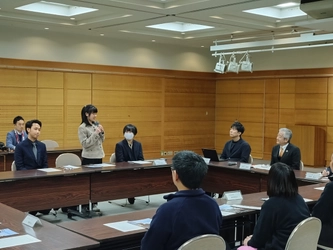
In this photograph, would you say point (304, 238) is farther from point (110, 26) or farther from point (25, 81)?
point (25, 81)

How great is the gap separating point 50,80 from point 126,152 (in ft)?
13.2

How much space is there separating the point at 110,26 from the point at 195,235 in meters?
7.41

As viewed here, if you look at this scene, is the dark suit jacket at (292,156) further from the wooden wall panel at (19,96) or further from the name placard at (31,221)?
the wooden wall panel at (19,96)

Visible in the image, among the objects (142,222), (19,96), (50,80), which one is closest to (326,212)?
(142,222)

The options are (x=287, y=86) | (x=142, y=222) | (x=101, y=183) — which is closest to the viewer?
(x=142, y=222)

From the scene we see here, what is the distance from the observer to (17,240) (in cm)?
270

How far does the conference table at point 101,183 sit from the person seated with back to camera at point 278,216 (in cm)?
253

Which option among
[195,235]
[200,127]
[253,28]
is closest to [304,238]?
[195,235]

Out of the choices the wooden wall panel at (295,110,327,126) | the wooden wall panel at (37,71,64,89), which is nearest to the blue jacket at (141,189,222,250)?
the wooden wall panel at (37,71,64,89)

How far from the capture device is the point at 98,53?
10758 mm

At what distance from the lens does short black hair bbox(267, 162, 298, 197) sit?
3066 mm

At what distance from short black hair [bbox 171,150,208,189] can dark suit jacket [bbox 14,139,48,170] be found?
146 inches

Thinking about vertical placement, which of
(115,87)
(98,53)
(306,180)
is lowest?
(306,180)

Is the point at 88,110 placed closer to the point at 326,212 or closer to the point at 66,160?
the point at 66,160
